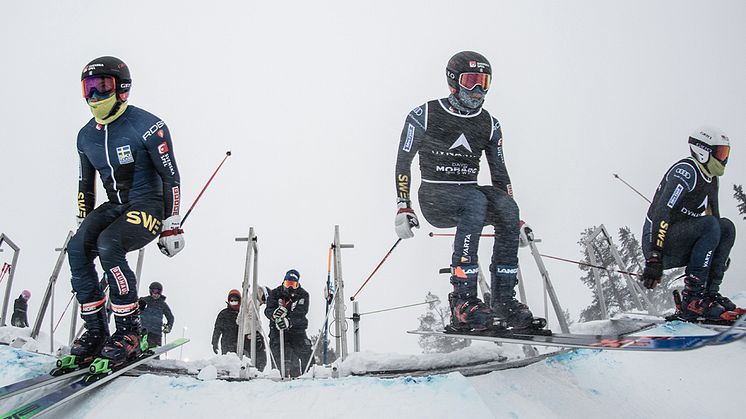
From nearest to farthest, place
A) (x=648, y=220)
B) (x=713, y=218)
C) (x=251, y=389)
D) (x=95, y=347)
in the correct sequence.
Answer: (x=251, y=389) → (x=95, y=347) → (x=713, y=218) → (x=648, y=220)

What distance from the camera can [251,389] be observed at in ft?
11.8

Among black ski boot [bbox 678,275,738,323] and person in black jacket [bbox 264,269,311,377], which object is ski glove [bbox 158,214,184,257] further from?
black ski boot [bbox 678,275,738,323]

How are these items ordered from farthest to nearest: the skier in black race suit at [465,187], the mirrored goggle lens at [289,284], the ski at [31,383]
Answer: the mirrored goggle lens at [289,284]
the skier in black race suit at [465,187]
the ski at [31,383]

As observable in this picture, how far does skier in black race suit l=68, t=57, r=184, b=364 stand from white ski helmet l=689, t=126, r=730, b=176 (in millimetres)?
5993

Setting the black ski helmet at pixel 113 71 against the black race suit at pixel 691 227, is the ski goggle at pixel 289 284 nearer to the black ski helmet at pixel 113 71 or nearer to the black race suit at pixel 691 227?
the black ski helmet at pixel 113 71

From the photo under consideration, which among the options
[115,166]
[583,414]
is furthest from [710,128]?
[115,166]

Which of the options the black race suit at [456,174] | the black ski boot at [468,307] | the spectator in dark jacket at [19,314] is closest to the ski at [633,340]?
the black ski boot at [468,307]

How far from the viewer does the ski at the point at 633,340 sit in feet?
8.17

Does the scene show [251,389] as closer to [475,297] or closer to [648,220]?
[475,297]

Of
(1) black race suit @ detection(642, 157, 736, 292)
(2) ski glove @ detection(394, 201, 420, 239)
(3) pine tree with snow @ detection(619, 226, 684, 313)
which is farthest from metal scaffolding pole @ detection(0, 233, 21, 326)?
(3) pine tree with snow @ detection(619, 226, 684, 313)

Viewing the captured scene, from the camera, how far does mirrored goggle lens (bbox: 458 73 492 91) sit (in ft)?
15.1

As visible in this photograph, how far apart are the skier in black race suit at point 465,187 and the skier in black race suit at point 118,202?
7.25 feet

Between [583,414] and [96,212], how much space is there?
421 cm

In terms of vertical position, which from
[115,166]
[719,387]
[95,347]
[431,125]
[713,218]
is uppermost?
[431,125]
